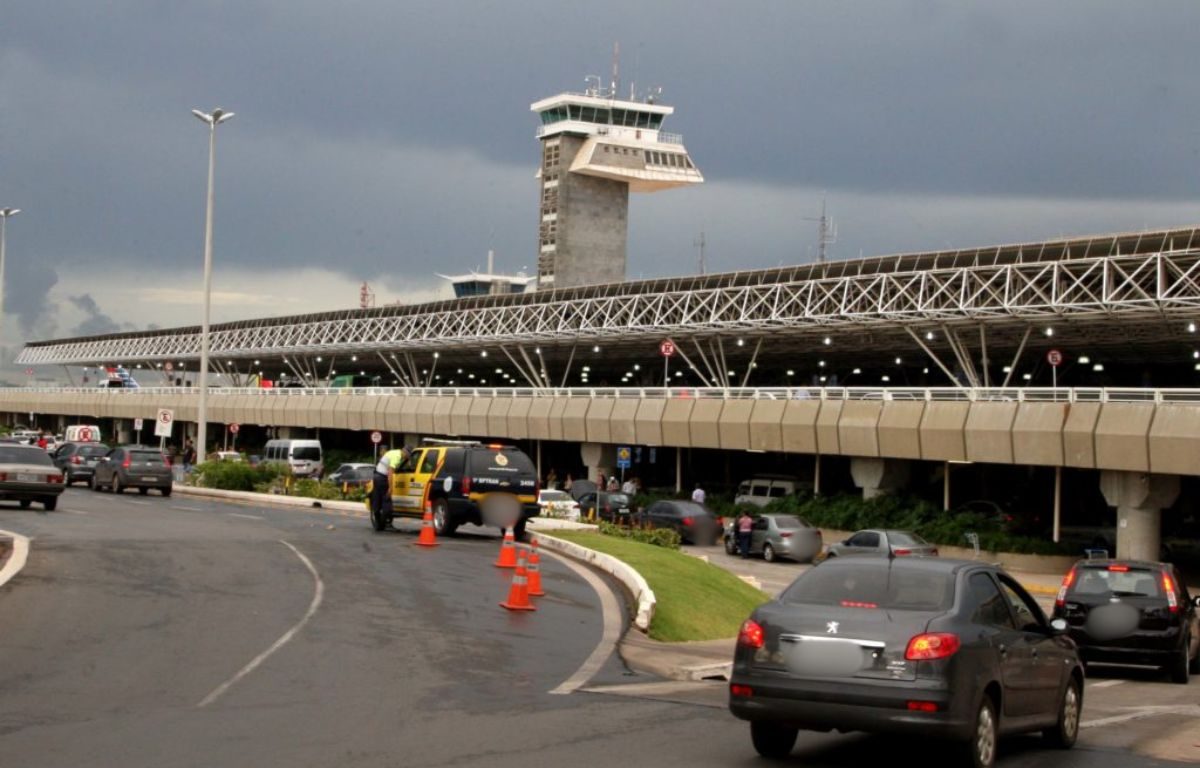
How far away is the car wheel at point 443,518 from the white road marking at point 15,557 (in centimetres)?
834

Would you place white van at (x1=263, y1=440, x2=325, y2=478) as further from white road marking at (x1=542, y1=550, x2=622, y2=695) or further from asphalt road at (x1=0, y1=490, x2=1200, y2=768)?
asphalt road at (x1=0, y1=490, x2=1200, y2=768)

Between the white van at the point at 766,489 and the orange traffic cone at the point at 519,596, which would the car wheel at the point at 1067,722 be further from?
the white van at the point at 766,489

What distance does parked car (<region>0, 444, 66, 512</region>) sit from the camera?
33625mm

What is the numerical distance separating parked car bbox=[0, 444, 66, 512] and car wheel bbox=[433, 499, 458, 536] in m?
9.85

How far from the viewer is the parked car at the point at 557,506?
1664 inches

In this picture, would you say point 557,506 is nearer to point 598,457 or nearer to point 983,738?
point 598,457

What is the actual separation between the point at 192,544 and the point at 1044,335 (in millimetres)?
48951

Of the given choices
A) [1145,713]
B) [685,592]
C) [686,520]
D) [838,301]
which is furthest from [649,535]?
[838,301]

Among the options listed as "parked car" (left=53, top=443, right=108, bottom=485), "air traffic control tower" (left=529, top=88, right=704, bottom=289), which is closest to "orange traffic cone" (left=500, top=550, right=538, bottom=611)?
"parked car" (left=53, top=443, right=108, bottom=485)

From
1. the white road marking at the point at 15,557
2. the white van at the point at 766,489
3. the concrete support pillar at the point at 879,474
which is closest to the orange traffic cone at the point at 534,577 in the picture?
the white road marking at the point at 15,557

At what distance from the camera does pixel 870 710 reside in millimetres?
9461

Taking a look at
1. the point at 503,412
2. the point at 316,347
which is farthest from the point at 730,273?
the point at 316,347

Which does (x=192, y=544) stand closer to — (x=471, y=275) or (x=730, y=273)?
(x=730, y=273)

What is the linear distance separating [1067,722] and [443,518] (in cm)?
1976
